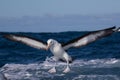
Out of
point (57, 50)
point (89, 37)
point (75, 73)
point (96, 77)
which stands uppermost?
point (89, 37)

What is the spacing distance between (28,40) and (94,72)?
2574mm

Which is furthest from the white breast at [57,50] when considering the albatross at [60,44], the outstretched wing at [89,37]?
the outstretched wing at [89,37]

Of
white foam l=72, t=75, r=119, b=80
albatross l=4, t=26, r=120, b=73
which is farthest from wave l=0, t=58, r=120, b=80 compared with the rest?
albatross l=4, t=26, r=120, b=73

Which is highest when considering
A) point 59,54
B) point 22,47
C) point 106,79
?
point 22,47

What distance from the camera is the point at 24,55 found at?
22.0 m

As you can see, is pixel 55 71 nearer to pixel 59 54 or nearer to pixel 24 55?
pixel 59 54

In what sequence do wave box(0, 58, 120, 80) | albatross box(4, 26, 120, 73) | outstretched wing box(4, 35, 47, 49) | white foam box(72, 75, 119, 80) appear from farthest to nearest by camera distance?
wave box(0, 58, 120, 80), white foam box(72, 75, 119, 80), outstretched wing box(4, 35, 47, 49), albatross box(4, 26, 120, 73)

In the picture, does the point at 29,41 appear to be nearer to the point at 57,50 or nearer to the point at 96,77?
the point at 57,50

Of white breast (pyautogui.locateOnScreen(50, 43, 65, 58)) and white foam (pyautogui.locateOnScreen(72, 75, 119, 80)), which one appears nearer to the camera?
white breast (pyautogui.locateOnScreen(50, 43, 65, 58))

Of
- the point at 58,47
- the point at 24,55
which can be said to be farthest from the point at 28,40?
the point at 24,55

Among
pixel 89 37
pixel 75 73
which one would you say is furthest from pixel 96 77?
pixel 89 37

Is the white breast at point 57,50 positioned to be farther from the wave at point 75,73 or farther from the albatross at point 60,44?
the wave at point 75,73

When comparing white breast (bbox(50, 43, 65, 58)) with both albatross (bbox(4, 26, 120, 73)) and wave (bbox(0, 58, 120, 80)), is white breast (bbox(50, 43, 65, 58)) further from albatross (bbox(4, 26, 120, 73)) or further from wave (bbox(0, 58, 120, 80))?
wave (bbox(0, 58, 120, 80))

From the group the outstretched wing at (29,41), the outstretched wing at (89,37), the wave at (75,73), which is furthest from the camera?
the wave at (75,73)
